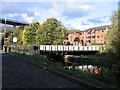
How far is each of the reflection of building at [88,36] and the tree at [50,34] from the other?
29788 mm

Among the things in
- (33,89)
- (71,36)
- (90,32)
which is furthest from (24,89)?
(71,36)

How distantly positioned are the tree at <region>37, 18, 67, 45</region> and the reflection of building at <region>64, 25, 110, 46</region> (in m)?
29.8

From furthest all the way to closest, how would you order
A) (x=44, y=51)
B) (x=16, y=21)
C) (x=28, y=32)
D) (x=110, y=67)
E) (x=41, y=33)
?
1. (x=16, y=21)
2. (x=28, y=32)
3. (x=41, y=33)
4. (x=44, y=51)
5. (x=110, y=67)

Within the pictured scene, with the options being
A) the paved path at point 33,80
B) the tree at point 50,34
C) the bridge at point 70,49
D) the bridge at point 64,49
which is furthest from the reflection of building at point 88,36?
the paved path at point 33,80

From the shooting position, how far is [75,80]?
6.21m

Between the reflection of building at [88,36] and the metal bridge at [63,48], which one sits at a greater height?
the reflection of building at [88,36]

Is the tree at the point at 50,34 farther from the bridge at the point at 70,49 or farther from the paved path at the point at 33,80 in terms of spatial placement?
the paved path at the point at 33,80

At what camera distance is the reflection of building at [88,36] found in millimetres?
65325

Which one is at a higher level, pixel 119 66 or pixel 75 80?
pixel 119 66

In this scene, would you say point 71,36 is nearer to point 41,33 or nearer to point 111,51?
point 41,33

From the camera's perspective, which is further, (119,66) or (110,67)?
(110,67)

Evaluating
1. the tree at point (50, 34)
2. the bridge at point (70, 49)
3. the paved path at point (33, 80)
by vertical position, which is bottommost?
the paved path at point (33, 80)

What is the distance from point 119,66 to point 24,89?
3975 millimetres

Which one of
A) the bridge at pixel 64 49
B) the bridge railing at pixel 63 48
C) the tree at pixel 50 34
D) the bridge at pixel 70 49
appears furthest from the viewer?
the tree at pixel 50 34
